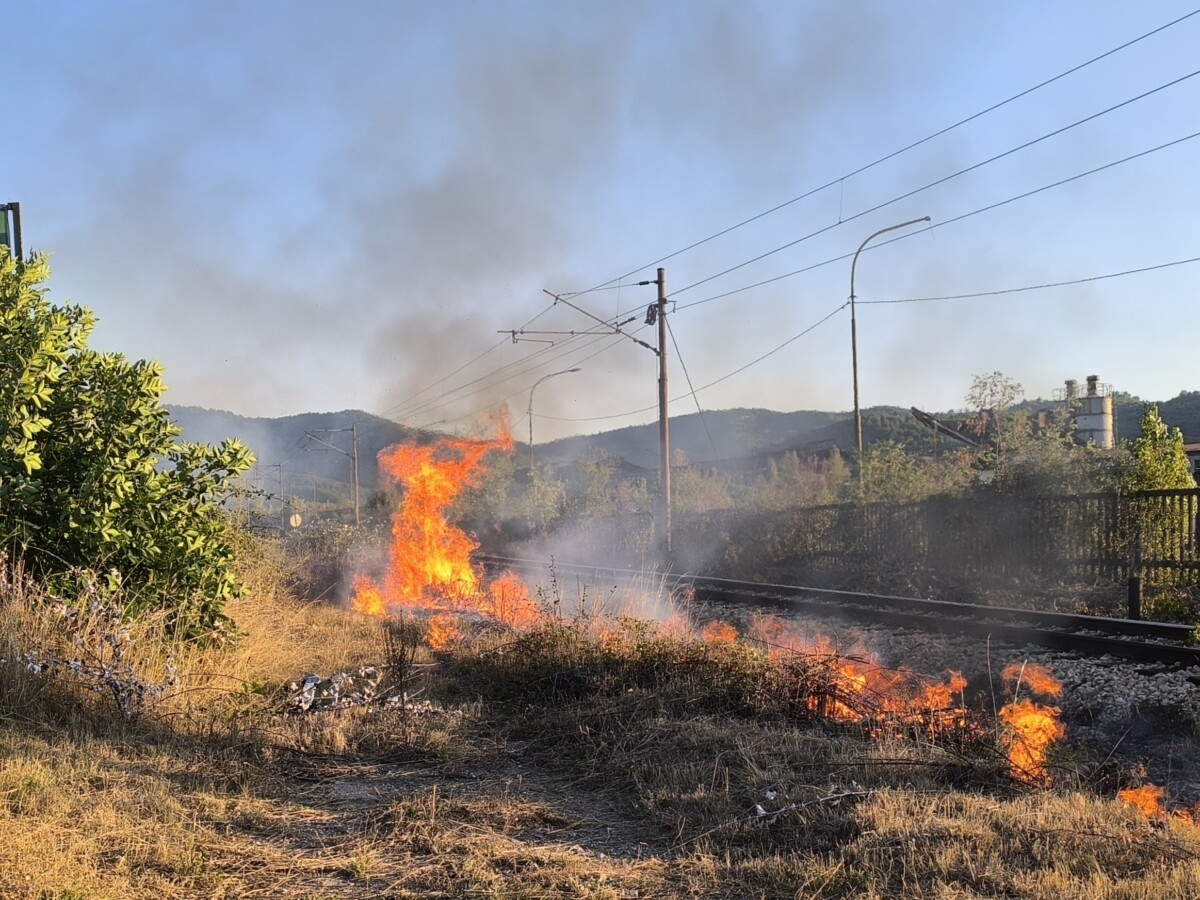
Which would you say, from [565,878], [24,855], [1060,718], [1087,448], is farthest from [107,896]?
[1087,448]

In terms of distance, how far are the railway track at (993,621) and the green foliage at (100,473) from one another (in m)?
4.06

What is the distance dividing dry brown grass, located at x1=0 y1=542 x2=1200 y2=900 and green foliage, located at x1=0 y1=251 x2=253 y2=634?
597 millimetres

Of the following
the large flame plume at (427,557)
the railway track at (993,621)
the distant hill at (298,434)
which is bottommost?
the railway track at (993,621)

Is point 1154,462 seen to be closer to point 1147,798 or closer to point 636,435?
point 1147,798

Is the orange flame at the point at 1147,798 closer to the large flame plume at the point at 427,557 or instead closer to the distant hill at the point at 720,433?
the large flame plume at the point at 427,557

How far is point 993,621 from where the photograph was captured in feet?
43.4

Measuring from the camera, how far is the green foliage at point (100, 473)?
7426 mm

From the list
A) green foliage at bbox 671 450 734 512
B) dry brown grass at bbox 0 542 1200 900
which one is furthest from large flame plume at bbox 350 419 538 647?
green foliage at bbox 671 450 734 512

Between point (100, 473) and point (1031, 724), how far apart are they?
27.5ft

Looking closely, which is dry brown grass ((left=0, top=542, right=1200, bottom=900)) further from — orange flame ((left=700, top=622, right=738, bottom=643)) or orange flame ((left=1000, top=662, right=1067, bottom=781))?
orange flame ((left=700, top=622, right=738, bottom=643))

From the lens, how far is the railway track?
1060 cm

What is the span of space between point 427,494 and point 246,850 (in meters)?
12.5

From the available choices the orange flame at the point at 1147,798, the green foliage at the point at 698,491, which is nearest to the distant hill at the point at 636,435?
the green foliage at the point at 698,491

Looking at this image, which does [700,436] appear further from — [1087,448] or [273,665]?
[273,665]
